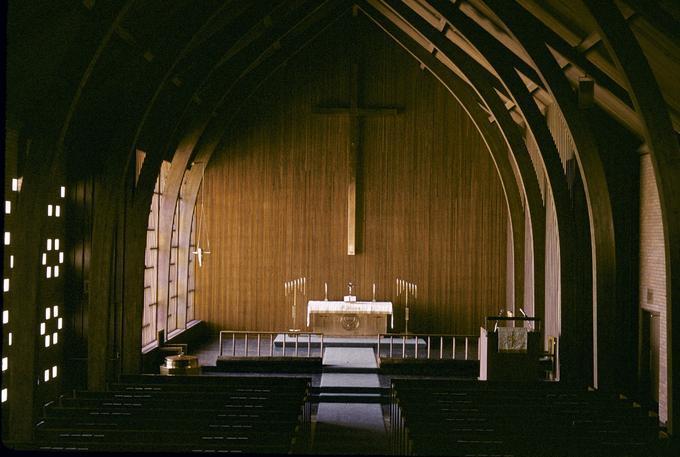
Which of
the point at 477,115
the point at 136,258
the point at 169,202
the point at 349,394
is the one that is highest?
the point at 477,115

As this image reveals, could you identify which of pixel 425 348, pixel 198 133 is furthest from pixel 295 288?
pixel 198 133

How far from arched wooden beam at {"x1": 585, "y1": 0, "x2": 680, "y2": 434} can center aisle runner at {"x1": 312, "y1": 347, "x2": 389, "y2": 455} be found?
3515mm

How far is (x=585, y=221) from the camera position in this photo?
13.1m

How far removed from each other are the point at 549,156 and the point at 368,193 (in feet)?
24.1

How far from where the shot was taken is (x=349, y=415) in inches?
453

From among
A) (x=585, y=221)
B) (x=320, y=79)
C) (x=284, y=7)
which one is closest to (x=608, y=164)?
(x=585, y=221)

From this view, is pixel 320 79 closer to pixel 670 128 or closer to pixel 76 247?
pixel 76 247

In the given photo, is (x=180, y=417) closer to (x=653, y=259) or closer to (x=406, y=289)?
(x=653, y=259)

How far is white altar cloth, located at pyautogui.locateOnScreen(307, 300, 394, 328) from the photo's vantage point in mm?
16484

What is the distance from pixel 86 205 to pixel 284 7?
201 inches

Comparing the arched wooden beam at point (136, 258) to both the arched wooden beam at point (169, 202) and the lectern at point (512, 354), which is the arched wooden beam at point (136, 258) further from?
the lectern at point (512, 354)

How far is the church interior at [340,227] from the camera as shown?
740cm

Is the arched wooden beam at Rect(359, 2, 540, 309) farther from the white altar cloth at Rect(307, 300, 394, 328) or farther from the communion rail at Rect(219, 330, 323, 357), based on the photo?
the communion rail at Rect(219, 330, 323, 357)

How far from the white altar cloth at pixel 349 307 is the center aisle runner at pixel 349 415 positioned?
86cm
